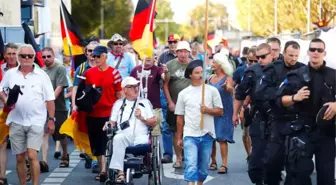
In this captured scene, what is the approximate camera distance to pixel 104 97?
43.1ft

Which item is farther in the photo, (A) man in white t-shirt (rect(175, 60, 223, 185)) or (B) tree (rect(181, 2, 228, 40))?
(B) tree (rect(181, 2, 228, 40))

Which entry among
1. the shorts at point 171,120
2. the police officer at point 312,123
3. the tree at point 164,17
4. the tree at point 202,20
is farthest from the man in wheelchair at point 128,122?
the tree at point 164,17

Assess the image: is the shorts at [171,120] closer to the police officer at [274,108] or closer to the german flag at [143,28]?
the german flag at [143,28]

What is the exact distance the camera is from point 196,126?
1166 cm

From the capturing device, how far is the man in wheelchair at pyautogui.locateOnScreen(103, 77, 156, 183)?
39.0 feet

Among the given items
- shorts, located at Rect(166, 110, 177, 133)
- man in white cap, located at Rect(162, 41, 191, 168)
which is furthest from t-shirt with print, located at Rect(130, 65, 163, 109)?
shorts, located at Rect(166, 110, 177, 133)

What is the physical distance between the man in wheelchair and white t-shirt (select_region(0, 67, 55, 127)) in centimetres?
97

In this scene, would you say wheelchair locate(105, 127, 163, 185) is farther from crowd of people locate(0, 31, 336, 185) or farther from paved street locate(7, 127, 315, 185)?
paved street locate(7, 127, 315, 185)

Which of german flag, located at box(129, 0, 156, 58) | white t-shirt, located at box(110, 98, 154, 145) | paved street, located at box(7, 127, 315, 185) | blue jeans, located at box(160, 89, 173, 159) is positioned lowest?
paved street, located at box(7, 127, 315, 185)

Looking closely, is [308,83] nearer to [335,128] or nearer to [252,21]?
[335,128]

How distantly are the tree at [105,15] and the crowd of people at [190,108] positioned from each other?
189 feet

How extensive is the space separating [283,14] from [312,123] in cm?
5769

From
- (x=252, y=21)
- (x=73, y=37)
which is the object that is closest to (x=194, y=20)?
(x=252, y=21)

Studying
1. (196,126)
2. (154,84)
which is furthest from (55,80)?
(196,126)
